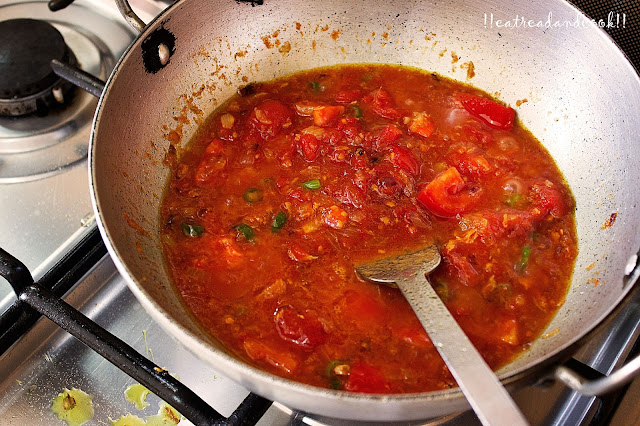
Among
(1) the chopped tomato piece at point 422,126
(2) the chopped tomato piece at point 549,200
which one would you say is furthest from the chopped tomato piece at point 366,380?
(1) the chopped tomato piece at point 422,126

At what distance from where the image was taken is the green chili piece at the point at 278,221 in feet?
6.42

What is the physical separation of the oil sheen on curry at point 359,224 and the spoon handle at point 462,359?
12 centimetres

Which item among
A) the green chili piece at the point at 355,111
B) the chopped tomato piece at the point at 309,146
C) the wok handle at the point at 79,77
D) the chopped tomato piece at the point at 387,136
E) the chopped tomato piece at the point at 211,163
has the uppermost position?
the wok handle at the point at 79,77

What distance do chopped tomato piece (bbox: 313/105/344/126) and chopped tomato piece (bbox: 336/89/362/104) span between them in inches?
3.5

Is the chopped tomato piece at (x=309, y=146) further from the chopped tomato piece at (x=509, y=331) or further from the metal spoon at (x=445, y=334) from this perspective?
Answer: the chopped tomato piece at (x=509, y=331)

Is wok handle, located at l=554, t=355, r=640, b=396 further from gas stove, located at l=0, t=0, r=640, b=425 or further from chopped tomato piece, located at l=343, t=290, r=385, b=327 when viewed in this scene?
chopped tomato piece, located at l=343, t=290, r=385, b=327

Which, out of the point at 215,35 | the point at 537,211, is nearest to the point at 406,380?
the point at 537,211

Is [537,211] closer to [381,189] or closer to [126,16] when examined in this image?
[381,189]

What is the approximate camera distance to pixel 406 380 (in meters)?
1.64

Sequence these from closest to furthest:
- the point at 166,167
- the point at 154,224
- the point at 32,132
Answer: the point at 154,224 → the point at 166,167 → the point at 32,132

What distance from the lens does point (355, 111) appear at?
234cm

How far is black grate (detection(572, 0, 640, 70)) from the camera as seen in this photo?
2.33 m

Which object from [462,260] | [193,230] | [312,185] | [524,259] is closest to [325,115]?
[312,185]

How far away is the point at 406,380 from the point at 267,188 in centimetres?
Answer: 84
